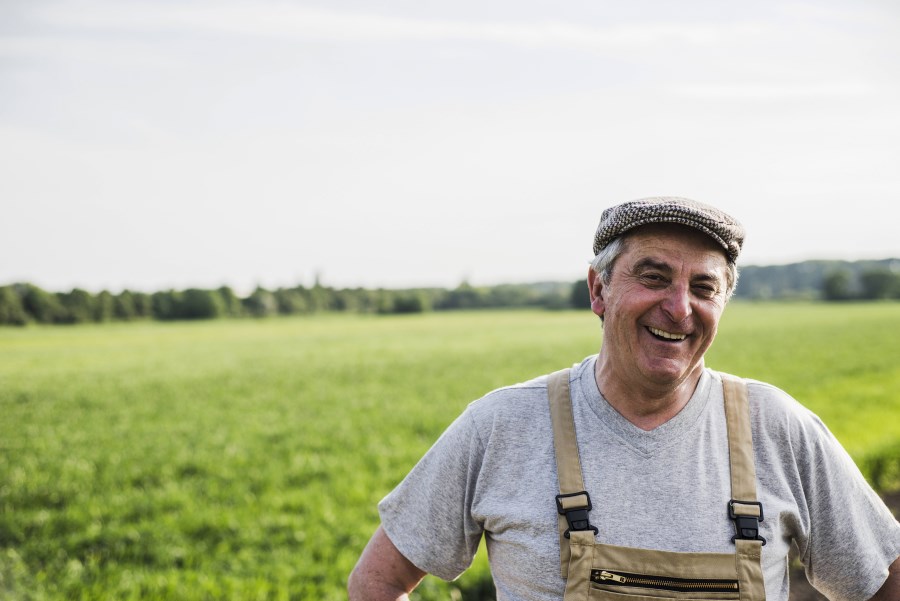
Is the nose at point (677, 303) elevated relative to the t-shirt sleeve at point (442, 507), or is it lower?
elevated

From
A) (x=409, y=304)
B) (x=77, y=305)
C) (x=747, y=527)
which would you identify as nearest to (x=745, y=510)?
(x=747, y=527)

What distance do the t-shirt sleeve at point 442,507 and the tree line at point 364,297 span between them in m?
55.0

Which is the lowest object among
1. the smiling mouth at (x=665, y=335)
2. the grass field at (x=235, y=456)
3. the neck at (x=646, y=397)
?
the grass field at (x=235, y=456)

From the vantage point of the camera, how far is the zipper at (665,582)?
5.74ft

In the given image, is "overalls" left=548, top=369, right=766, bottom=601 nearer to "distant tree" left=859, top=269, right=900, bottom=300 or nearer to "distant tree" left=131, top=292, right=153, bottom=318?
"distant tree" left=131, top=292, right=153, bottom=318

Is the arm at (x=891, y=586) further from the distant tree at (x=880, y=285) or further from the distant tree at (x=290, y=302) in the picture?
the distant tree at (x=880, y=285)

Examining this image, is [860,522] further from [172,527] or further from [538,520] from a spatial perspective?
[172,527]

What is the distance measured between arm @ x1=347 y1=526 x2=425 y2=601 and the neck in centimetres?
84

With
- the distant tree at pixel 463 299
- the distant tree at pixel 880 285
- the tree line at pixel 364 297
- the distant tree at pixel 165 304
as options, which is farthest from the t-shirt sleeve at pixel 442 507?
the distant tree at pixel 880 285

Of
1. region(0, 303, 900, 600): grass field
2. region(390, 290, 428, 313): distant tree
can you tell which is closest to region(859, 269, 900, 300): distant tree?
region(390, 290, 428, 313): distant tree

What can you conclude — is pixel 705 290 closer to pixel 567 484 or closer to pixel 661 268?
pixel 661 268

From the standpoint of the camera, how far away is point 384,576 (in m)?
2.03

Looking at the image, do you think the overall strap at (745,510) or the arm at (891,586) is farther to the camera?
the arm at (891,586)

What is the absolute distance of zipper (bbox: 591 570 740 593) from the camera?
68.9 inches
